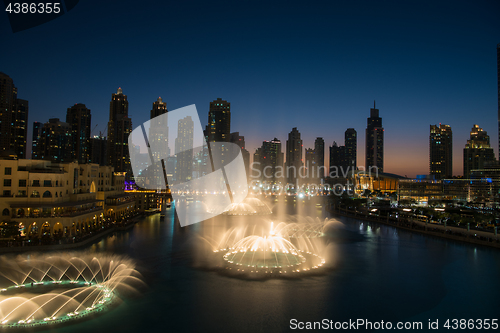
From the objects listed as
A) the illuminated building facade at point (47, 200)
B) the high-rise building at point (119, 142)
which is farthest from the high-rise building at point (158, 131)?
the illuminated building facade at point (47, 200)

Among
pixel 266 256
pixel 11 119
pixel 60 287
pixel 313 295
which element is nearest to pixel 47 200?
pixel 60 287

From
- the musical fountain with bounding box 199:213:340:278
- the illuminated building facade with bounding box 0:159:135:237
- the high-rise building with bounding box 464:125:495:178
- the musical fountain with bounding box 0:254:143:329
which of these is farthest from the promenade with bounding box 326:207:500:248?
the high-rise building with bounding box 464:125:495:178

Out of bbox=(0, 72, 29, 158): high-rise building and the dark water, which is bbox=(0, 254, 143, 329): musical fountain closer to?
the dark water

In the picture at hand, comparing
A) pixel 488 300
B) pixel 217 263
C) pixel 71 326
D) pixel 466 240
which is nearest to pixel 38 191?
pixel 217 263

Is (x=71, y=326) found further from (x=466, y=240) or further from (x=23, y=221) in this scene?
(x=466, y=240)

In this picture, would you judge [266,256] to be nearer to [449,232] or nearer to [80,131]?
[449,232]

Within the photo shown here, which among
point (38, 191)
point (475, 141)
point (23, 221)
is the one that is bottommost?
point (23, 221)
